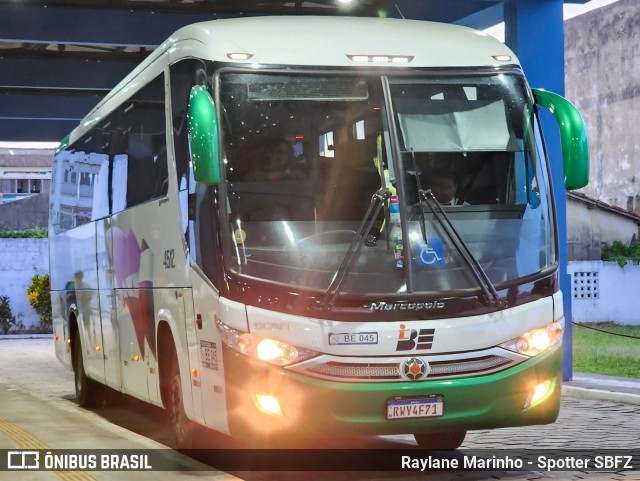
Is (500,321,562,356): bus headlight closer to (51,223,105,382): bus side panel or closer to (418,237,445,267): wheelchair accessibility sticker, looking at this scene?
(418,237,445,267): wheelchair accessibility sticker

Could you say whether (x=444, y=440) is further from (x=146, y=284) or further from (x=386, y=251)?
(x=146, y=284)

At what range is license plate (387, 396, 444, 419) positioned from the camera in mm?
8430

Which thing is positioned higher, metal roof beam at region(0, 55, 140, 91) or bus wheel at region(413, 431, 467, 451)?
metal roof beam at region(0, 55, 140, 91)

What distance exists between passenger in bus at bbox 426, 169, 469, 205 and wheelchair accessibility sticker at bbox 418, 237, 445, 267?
347mm

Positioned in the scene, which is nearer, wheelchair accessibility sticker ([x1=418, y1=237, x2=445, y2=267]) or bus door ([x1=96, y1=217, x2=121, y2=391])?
wheelchair accessibility sticker ([x1=418, y1=237, x2=445, y2=267])

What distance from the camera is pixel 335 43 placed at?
946cm

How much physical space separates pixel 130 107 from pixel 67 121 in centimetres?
1529

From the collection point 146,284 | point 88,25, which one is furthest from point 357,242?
point 88,25

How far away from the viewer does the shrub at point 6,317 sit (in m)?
36.3

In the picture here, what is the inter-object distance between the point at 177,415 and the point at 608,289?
2690 centimetres

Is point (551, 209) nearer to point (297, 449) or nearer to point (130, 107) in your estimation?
point (297, 449)

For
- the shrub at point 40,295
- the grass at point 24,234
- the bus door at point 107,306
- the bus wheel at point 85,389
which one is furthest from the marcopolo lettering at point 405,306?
the grass at point 24,234

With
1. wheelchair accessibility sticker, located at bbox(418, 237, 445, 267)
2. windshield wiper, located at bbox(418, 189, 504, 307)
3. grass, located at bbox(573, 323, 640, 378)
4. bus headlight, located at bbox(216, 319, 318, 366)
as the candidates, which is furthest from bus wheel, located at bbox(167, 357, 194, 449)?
grass, located at bbox(573, 323, 640, 378)

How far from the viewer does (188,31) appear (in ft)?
32.6
